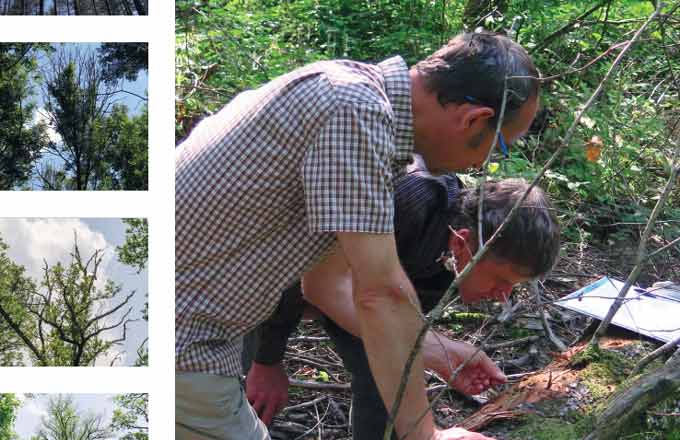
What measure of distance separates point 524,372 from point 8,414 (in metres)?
2.25

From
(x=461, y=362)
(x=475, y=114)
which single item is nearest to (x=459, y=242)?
(x=461, y=362)

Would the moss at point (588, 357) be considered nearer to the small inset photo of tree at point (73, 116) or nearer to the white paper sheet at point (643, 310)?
the white paper sheet at point (643, 310)

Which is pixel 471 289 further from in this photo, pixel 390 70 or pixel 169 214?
pixel 169 214

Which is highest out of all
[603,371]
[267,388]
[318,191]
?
[318,191]

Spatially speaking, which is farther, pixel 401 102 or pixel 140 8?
pixel 401 102

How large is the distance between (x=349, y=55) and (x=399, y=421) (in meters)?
3.71

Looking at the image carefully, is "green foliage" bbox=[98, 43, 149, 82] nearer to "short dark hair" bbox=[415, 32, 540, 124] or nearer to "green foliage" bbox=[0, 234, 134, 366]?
"green foliage" bbox=[0, 234, 134, 366]

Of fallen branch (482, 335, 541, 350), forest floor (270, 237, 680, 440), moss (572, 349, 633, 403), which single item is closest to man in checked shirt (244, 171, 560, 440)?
forest floor (270, 237, 680, 440)

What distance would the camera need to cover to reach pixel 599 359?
2.14 meters

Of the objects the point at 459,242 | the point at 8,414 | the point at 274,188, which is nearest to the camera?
the point at 8,414

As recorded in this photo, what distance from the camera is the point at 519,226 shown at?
6.34 ft

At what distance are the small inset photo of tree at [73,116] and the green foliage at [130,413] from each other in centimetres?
27

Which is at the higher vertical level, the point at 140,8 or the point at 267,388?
the point at 140,8

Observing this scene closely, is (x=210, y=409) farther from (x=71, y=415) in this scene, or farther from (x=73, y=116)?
(x=73, y=116)
